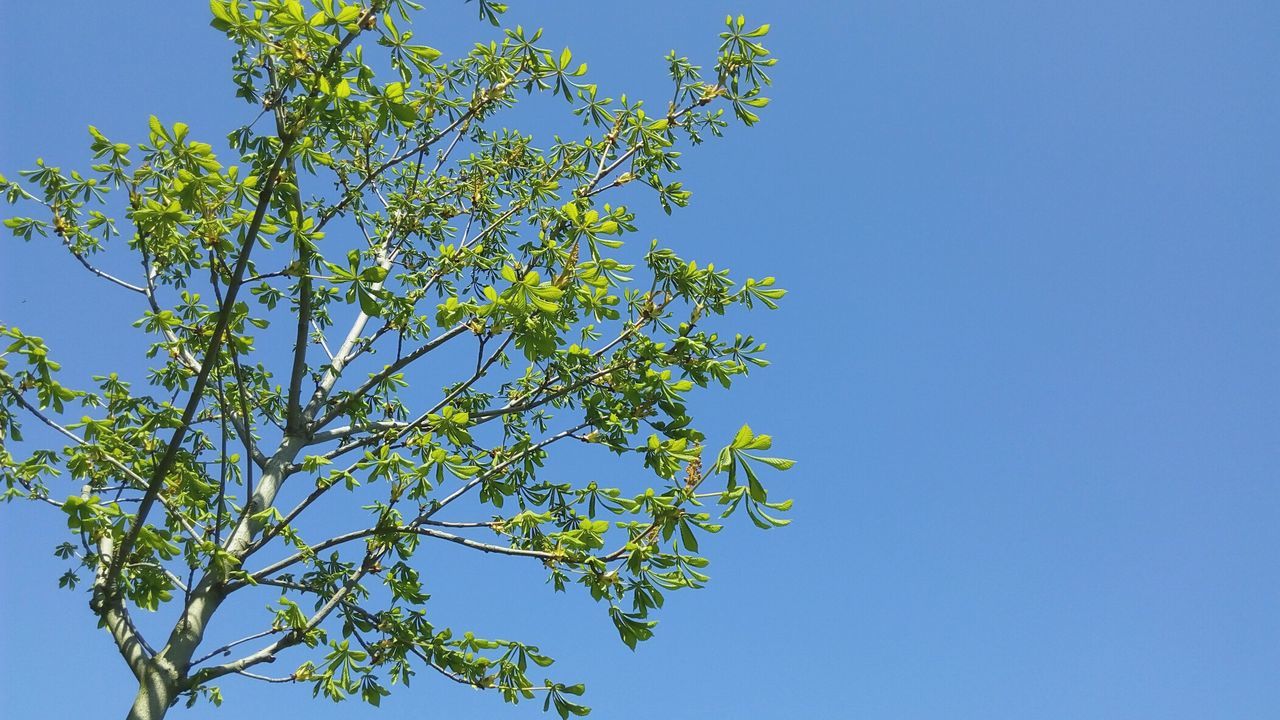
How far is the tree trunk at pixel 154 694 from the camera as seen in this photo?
20.2 feet

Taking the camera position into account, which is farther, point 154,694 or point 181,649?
point 181,649

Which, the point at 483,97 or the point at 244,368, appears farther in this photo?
the point at 483,97

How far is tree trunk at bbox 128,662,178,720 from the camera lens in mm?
6168

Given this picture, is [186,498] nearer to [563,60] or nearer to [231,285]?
[231,285]

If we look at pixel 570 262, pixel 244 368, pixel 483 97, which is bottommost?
pixel 570 262

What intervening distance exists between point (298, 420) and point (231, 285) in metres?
2.36

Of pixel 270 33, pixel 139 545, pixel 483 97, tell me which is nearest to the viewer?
pixel 270 33

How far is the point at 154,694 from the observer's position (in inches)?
245

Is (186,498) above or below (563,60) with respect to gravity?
below

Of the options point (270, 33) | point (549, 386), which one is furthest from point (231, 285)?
point (549, 386)

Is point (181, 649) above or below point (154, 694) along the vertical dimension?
above

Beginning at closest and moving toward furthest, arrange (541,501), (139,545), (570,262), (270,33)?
1. (270,33)
2. (570,262)
3. (139,545)
4. (541,501)

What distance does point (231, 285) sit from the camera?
19.0 feet

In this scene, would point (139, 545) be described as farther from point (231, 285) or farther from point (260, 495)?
point (231, 285)
